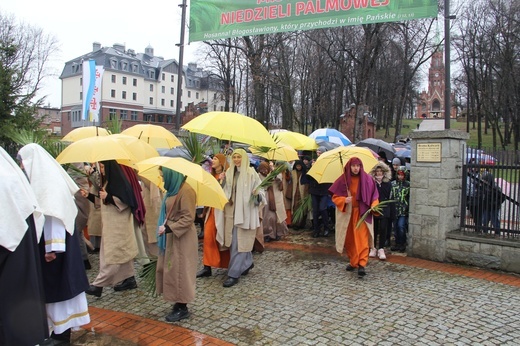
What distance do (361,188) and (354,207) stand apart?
313mm

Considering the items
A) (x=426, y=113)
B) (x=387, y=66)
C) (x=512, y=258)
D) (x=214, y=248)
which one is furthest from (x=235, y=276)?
(x=426, y=113)

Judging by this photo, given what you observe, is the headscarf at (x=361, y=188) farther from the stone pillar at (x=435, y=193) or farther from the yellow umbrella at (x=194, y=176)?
the yellow umbrella at (x=194, y=176)

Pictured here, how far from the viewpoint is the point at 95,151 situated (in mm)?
5004

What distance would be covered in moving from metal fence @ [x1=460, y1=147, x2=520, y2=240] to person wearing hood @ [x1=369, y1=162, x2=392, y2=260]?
3.89ft

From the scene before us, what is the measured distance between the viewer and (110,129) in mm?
8461

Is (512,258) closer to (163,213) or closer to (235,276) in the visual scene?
(235,276)

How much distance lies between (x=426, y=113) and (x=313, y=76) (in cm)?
5979

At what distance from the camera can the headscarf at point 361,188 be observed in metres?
6.28

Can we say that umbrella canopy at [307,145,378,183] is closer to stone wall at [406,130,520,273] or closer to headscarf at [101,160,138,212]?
stone wall at [406,130,520,273]

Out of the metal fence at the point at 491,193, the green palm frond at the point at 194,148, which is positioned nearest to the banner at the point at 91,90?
the green palm frond at the point at 194,148

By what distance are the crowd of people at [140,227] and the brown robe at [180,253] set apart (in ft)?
0.04

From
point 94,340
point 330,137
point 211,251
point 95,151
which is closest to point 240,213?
point 211,251

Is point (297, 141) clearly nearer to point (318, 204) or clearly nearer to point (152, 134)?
point (318, 204)

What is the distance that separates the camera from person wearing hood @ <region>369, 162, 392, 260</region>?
23.8ft
